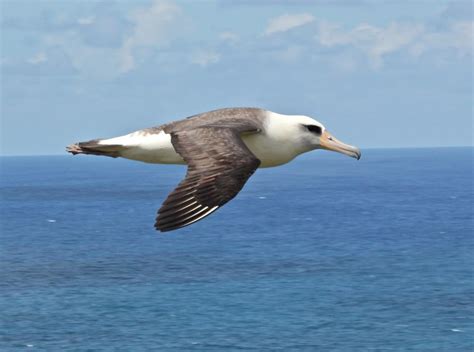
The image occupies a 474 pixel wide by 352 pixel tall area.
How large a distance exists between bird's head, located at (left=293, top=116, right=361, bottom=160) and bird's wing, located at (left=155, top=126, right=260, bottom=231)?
118 centimetres

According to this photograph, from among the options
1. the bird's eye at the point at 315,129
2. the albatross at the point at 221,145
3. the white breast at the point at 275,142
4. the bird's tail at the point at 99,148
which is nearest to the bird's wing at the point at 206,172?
the albatross at the point at 221,145

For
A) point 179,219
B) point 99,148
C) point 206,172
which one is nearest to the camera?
point 179,219

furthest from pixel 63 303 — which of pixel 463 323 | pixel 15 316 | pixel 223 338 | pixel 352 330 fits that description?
pixel 463 323

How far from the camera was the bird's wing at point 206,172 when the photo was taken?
12.5 meters

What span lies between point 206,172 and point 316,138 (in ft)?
12.0

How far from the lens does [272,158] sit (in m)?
16.6

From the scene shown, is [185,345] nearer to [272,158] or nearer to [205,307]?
[205,307]

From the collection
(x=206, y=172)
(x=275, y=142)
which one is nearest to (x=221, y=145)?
(x=206, y=172)

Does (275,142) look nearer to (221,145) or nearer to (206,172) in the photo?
(221,145)

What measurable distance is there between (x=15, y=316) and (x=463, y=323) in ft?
255

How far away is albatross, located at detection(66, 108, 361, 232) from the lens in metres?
13.8

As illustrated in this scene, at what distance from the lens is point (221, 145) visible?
48.6 ft

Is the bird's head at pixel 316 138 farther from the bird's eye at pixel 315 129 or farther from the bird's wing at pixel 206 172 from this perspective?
the bird's wing at pixel 206 172

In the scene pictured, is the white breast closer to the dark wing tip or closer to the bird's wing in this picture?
the bird's wing
